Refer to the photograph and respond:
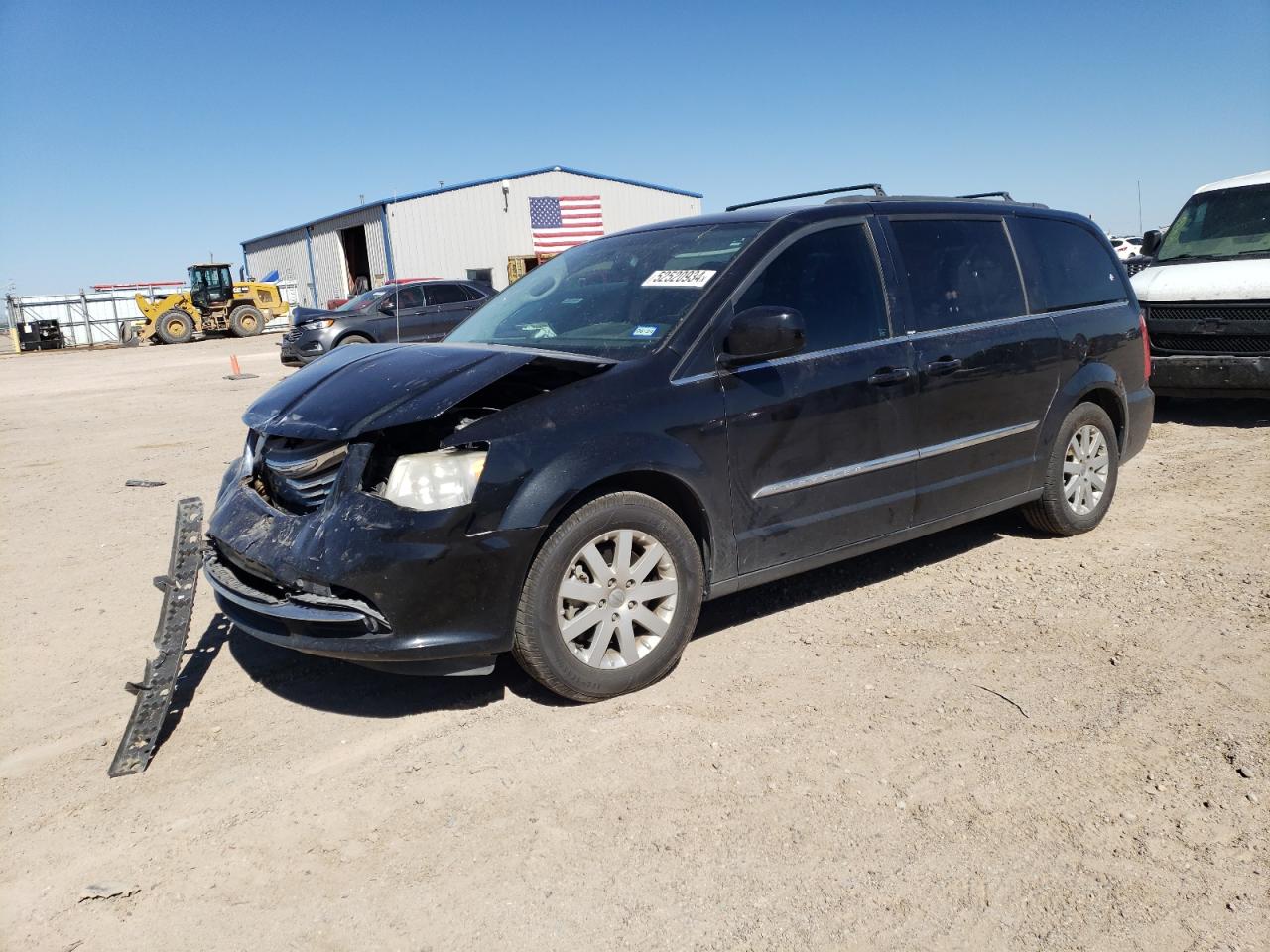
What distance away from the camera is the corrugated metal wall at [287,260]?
43344 mm

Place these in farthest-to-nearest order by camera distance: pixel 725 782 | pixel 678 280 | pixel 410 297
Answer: pixel 410 297 → pixel 678 280 → pixel 725 782

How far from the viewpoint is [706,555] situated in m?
3.97

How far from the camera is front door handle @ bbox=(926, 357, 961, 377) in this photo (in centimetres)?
462

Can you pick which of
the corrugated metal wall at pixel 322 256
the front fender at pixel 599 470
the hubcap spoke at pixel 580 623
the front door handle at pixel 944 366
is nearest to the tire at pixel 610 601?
the hubcap spoke at pixel 580 623

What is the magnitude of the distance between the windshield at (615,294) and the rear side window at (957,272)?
2.88 feet

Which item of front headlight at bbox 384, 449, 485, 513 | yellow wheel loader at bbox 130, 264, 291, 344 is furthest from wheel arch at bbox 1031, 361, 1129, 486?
yellow wheel loader at bbox 130, 264, 291, 344

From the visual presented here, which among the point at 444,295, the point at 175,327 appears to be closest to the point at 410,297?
the point at 444,295

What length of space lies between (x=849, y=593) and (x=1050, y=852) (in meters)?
2.20

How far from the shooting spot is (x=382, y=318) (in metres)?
19.4

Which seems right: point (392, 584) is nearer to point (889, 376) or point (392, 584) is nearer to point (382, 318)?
point (889, 376)

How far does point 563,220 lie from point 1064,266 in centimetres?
3417

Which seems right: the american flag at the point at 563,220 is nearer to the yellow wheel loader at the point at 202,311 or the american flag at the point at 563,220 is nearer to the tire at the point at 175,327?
the yellow wheel loader at the point at 202,311

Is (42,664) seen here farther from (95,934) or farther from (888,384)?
(888,384)

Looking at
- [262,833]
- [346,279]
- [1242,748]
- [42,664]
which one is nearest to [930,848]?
[1242,748]
